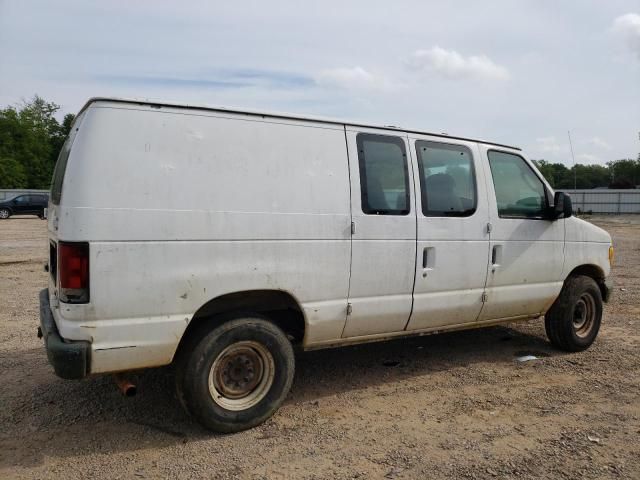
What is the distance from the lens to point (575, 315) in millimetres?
5910

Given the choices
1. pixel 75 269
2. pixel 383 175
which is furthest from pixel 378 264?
pixel 75 269

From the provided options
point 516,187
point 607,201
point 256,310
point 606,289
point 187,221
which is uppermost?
point 607,201

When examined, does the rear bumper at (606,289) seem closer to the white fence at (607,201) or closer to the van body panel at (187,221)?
the van body panel at (187,221)

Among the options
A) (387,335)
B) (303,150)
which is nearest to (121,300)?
(303,150)

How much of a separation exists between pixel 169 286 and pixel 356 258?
1.45 metres

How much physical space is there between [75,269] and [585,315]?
5208mm

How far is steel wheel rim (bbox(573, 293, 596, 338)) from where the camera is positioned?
5.89m

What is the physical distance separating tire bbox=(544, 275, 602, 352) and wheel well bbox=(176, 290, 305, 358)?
3030mm

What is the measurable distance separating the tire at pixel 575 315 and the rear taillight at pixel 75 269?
4.64 m

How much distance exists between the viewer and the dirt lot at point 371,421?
11.0 feet

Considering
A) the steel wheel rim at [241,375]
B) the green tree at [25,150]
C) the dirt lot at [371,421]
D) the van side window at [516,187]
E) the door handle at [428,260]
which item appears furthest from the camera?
the green tree at [25,150]

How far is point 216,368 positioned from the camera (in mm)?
3721

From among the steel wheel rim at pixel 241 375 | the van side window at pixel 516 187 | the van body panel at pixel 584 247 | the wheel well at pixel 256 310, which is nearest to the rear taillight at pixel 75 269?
the wheel well at pixel 256 310

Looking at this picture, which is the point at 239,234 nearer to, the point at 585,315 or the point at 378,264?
the point at 378,264
